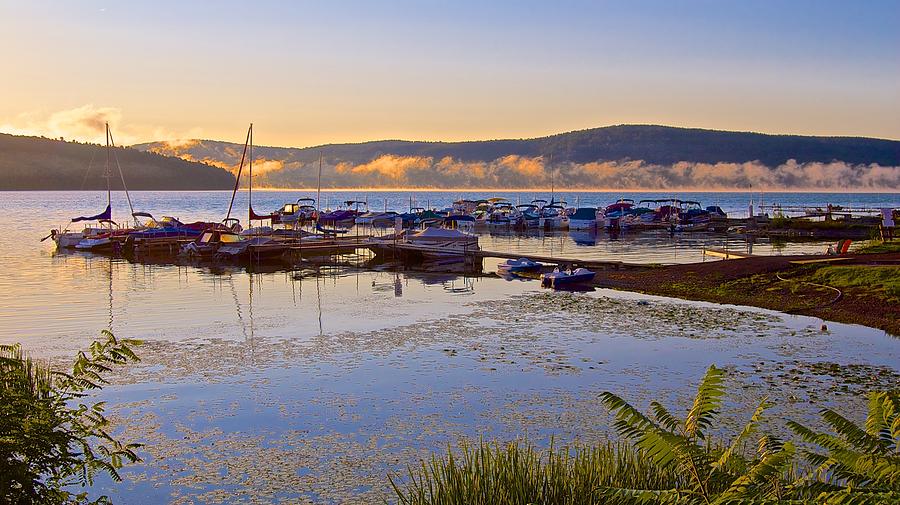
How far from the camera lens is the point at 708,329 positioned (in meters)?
29.1

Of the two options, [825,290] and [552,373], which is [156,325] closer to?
[552,373]

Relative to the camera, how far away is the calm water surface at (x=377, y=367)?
51.4ft

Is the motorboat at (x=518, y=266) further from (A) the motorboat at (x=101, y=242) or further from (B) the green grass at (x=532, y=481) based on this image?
(B) the green grass at (x=532, y=481)

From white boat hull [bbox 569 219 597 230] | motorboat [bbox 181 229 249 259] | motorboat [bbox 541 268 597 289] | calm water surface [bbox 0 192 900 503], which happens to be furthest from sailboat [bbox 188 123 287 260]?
white boat hull [bbox 569 219 597 230]

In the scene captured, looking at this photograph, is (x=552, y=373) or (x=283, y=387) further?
(x=552, y=373)

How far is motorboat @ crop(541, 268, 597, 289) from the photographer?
41.6 metres

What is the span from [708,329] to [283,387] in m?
14.7

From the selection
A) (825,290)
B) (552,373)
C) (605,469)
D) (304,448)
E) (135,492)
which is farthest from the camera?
(825,290)

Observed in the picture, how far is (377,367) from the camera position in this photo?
2333 cm

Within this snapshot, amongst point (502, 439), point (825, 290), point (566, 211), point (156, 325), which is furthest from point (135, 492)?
point (566, 211)

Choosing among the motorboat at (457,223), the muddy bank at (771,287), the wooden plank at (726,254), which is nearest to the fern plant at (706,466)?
the muddy bank at (771,287)

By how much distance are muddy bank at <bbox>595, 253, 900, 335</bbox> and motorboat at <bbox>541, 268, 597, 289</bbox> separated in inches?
26.7

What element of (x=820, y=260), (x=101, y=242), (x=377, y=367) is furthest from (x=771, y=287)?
(x=101, y=242)

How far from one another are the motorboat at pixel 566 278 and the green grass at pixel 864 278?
391 inches
